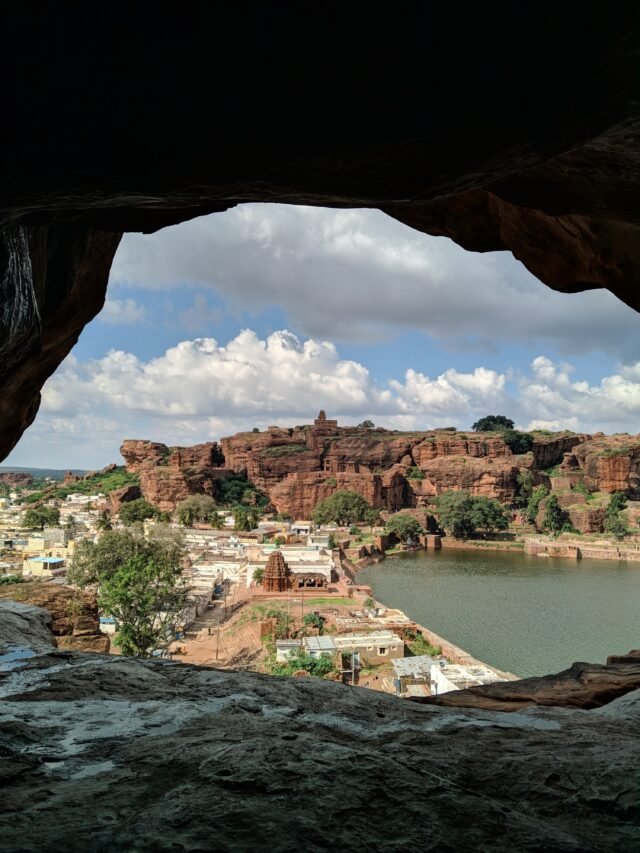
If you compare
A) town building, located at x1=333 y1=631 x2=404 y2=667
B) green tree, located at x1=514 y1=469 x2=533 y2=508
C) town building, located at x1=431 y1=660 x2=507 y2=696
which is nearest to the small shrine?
town building, located at x1=333 y1=631 x2=404 y2=667

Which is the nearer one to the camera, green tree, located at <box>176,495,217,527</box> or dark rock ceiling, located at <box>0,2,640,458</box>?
dark rock ceiling, located at <box>0,2,640,458</box>

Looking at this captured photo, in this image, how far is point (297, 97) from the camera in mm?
1925

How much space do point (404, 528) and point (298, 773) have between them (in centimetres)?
5389

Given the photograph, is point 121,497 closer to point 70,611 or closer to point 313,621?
point 313,621

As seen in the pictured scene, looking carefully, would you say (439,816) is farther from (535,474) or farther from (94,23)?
(535,474)

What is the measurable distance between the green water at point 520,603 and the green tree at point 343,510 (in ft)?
36.7

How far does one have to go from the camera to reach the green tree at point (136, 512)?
183 feet

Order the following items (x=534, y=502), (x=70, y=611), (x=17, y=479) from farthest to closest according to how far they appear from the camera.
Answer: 1. (x=17, y=479)
2. (x=534, y=502)
3. (x=70, y=611)

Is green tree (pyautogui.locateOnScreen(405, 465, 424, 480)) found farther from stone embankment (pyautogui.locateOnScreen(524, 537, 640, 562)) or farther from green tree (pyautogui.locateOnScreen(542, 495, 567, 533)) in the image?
stone embankment (pyautogui.locateOnScreen(524, 537, 640, 562))

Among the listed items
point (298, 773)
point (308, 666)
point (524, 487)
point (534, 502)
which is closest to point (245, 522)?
point (534, 502)

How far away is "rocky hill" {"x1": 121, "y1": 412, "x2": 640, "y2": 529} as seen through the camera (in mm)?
65000

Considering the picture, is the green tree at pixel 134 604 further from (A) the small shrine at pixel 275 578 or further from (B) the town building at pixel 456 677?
(A) the small shrine at pixel 275 578

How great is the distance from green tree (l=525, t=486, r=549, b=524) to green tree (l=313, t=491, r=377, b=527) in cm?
1701

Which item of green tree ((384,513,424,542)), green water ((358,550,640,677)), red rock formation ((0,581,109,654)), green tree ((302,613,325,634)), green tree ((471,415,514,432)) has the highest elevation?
green tree ((471,415,514,432))
